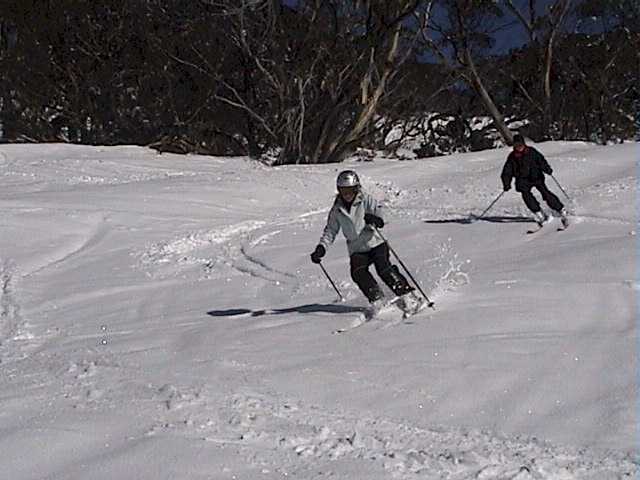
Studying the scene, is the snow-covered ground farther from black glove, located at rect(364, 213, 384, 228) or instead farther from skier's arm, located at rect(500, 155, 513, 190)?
black glove, located at rect(364, 213, 384, 228)

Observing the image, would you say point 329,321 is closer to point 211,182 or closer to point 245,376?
point 245,376

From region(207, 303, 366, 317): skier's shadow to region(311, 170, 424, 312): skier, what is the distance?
0.35m

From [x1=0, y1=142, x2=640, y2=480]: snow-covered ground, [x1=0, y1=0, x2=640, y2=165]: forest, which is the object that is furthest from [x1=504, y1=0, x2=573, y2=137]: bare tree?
[x1=0, y1=142, x2=640, y2=480]: snow-covered ground

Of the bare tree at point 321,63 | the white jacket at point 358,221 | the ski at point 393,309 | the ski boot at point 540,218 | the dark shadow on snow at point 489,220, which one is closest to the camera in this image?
the ski at point 393,309

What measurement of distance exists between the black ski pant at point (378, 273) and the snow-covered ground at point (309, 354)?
0.26m

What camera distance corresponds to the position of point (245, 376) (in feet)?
18.6

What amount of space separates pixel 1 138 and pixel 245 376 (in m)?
30.7

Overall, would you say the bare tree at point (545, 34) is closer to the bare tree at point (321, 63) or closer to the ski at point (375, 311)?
the bare tree at point (321, 63)

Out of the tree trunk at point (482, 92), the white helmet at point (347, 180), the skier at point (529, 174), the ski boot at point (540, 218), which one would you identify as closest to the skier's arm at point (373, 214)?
the white helmet at point (347, 180)

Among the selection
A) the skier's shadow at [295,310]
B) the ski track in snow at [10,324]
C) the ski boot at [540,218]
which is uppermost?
the ski boot at [540,218]

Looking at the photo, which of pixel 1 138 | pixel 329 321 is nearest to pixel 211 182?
pixel 329 321

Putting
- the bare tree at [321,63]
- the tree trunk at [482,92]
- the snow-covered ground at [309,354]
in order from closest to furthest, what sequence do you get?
1. the snow-covered ground at [309,354]
2. the bare tree at [321,63]
3. the tree trunk at [482,92]

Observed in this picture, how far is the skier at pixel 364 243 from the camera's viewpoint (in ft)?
24.0

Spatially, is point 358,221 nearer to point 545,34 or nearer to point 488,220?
point 488,220
